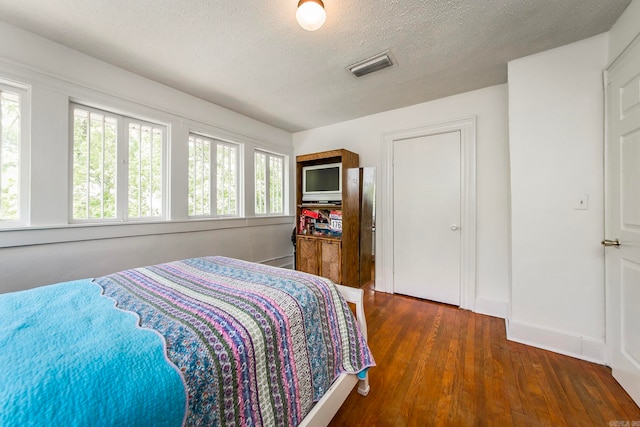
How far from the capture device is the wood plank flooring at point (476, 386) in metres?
1.32

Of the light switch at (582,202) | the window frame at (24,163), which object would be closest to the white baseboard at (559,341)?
the light switch at (582,202)

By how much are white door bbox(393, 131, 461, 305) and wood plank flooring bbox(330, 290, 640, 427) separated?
71 centimetres

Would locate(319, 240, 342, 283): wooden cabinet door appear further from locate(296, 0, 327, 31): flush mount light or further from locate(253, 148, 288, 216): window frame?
locate(296, 0, 327, 31): flush mount light

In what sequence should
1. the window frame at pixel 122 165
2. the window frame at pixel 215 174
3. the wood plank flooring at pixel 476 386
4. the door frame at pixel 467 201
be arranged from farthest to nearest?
the window frame at pixel 215 174 < the door frame at pixel 467 201 < the window frame at pixel 122 165 < the wood plank flooring at pixel 476 386

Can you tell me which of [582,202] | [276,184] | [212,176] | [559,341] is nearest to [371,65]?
[582,202]

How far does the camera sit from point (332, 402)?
1.19m

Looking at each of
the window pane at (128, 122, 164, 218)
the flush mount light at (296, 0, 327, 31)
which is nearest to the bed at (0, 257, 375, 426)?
the window pane at (128, 122, 164, 218)

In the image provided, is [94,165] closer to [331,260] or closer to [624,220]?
[331,260]

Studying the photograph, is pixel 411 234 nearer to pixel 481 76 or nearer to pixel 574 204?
pixel 574 204

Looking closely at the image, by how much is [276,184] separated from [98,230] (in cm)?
236

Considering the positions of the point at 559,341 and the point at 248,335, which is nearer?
the point at 248,335

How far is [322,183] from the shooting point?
348 cm

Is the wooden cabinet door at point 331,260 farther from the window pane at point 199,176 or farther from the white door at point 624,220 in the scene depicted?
the white door at point 624,220

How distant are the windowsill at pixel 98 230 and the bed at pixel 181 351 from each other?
35.3 inches
